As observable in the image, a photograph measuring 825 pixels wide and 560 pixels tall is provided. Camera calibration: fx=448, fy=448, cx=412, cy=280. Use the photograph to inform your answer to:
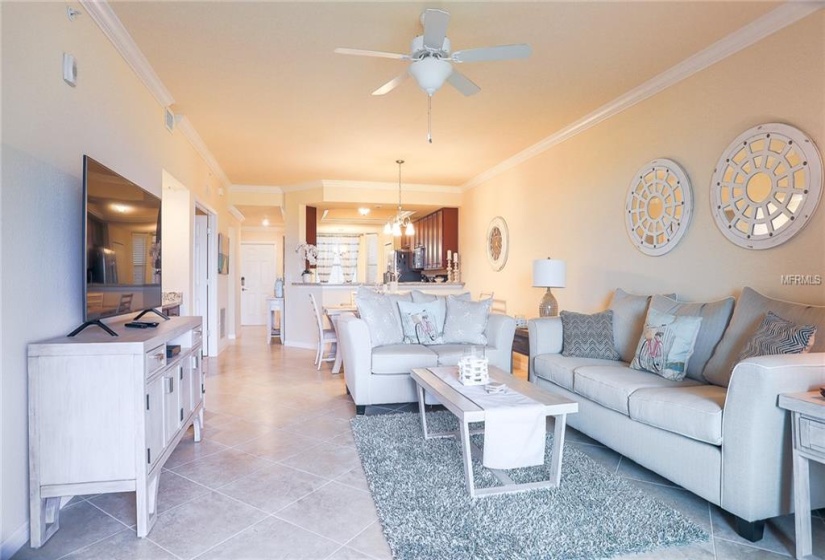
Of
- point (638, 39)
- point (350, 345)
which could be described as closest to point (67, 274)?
point (350, 345)

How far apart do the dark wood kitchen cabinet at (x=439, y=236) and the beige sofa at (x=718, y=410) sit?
15.5 ft

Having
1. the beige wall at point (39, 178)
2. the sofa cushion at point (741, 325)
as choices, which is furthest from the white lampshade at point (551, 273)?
the beige wall at point (39, 178)

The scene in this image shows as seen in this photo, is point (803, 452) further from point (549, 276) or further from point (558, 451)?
point (549, 276)

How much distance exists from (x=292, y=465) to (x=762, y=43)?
3.87 m

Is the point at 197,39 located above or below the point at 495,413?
above

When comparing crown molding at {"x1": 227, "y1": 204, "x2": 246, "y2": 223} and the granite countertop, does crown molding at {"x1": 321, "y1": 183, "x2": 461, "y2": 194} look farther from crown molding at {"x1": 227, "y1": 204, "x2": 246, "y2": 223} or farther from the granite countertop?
crown molding at {"x1": 227, "y1": 204, "x2": 246, "y2": 223}

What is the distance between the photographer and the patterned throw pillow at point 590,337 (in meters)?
3.39

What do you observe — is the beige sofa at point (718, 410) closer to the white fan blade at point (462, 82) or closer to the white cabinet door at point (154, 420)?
the white fan blade at point (462, 82)

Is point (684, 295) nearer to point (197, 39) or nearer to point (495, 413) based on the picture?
point (495, 413)

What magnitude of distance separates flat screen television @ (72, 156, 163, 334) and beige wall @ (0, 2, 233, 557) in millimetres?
173

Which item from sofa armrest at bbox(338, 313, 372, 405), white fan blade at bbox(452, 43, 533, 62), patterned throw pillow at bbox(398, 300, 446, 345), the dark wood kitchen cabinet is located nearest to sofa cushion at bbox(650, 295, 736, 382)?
white fan blade at bbox(452, 43, 533, 62)

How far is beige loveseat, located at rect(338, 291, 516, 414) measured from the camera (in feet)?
12.0

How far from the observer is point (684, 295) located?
335cm

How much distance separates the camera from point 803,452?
1783 millimetres
